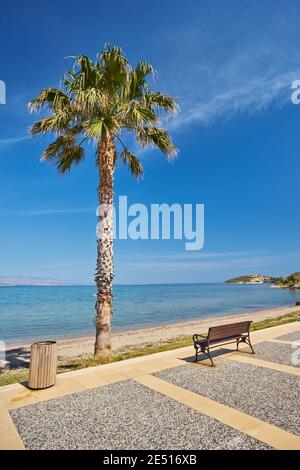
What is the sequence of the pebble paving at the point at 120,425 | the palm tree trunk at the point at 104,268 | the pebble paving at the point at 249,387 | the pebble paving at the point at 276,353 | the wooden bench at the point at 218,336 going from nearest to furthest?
the pebble paving at the point at 120,425
the pebble paving at the point at 249,387
the wooden bench at the point at 218,336
the pebble paving at the point at 276,353
the palm tree trunk at the point at 104,268

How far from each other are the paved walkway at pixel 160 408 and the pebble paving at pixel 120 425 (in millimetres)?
14

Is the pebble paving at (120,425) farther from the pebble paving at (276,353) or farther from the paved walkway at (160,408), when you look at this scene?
the pebble paving at (276,353)

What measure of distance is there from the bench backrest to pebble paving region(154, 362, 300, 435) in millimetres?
719

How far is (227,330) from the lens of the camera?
841 centimetres

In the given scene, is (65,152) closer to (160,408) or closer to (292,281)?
(160,408)

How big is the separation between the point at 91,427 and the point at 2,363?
1030cm

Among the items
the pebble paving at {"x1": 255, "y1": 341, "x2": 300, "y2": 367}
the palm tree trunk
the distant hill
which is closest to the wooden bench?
the pebble paving at {"x1": 255, "y1": 341, "x2": 300, "y2": 367}

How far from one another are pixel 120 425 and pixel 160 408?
87 cm

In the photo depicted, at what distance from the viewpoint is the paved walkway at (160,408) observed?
4.02 metres

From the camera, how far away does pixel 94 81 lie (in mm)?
9523

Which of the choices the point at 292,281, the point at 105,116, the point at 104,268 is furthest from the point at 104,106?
the point at 292,281

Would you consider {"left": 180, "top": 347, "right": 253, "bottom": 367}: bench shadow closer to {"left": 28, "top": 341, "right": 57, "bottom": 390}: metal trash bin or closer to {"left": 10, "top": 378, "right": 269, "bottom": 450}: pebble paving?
{"left": 10, "top": 378, "right": 269, "bottom": 450}: pebble paving

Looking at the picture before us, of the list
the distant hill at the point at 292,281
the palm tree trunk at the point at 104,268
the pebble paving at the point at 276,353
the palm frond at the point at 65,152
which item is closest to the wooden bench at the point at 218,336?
the pebble paving at the point at 276,353
